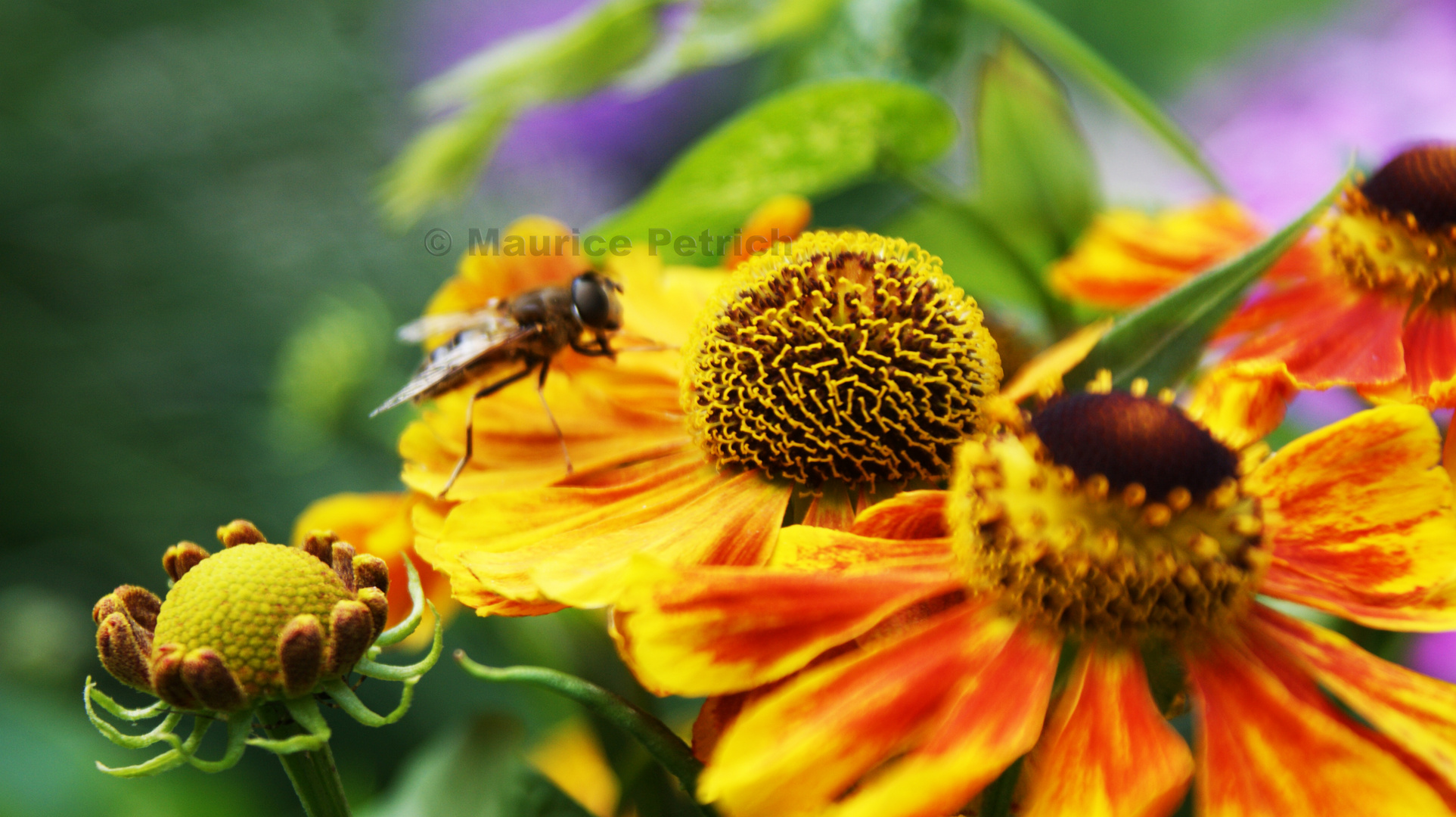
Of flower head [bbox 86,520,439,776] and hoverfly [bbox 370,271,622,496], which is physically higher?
hoverfly [bbox 370,271,622,496]

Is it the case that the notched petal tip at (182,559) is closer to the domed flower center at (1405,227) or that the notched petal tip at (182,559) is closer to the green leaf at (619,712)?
the green leaf at (619,712)

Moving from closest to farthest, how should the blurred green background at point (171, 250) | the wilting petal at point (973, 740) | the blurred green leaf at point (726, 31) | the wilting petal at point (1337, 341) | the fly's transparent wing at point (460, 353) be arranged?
the wilting petal at point (973, 740) < the wilting petal at point (1337, 341) < the fly's transparent wing at point (460, 353) < the blurred green leaf at point (726, 31) < the blurred green background at point (171, 250)

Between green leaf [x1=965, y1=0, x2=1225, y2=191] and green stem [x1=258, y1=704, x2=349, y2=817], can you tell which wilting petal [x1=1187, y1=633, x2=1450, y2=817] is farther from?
green leaf [x1=965, y1=0, x2=1225, y2=191]

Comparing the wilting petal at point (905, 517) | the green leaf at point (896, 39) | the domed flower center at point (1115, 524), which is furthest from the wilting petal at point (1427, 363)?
the green leaf at point (896, 39)

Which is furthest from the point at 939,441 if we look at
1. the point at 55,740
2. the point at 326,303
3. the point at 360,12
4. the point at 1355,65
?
the point at 360,12

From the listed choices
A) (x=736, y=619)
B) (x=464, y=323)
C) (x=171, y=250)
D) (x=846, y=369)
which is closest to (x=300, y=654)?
(x=736, y=619)

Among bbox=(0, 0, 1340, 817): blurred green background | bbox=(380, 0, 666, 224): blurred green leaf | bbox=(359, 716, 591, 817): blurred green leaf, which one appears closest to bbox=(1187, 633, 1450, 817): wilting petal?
bbox=(359, 716, 591, 817): blurred green leaf
